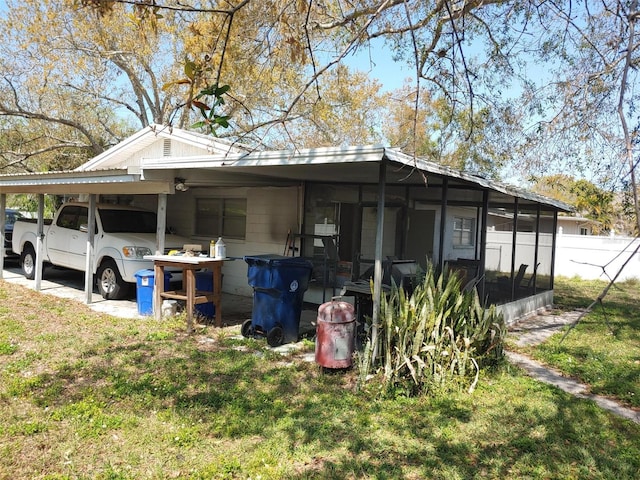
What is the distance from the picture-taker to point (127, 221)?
33.1 feet

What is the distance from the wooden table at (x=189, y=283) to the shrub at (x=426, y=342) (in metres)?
2.87

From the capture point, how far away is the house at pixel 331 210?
7621 millimetres

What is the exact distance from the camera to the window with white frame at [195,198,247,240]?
10766 mm

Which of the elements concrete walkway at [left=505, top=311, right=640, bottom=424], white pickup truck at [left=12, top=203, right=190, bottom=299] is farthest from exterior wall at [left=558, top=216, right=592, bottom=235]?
white pickup truck at [left=12, top=203, right=190, bottom=299]

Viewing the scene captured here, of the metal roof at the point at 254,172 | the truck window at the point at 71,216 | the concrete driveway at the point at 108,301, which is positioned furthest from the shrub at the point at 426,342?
the truck window at the point at 71,216

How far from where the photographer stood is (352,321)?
548 cm

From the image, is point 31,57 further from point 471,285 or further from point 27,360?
point 471,285

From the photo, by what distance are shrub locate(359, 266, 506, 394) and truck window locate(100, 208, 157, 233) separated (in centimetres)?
635

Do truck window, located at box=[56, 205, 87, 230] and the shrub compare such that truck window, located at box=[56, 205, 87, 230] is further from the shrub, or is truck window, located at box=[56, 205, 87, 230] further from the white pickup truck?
the shrub

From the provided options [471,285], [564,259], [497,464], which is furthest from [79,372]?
[564,259]

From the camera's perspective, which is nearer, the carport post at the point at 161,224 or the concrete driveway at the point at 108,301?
the carport post at the point at 161,224

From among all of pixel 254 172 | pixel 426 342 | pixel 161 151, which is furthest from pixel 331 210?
pixel 426 342

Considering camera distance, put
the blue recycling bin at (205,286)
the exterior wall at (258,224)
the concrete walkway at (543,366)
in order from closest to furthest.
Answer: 1. the concrete walkway at (543,366)
2. the blue recycling bin at (205,286)
3. the exterior wall at (258,224)

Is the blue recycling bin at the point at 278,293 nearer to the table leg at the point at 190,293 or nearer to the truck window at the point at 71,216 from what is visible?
the table leg at the point at 190,293
